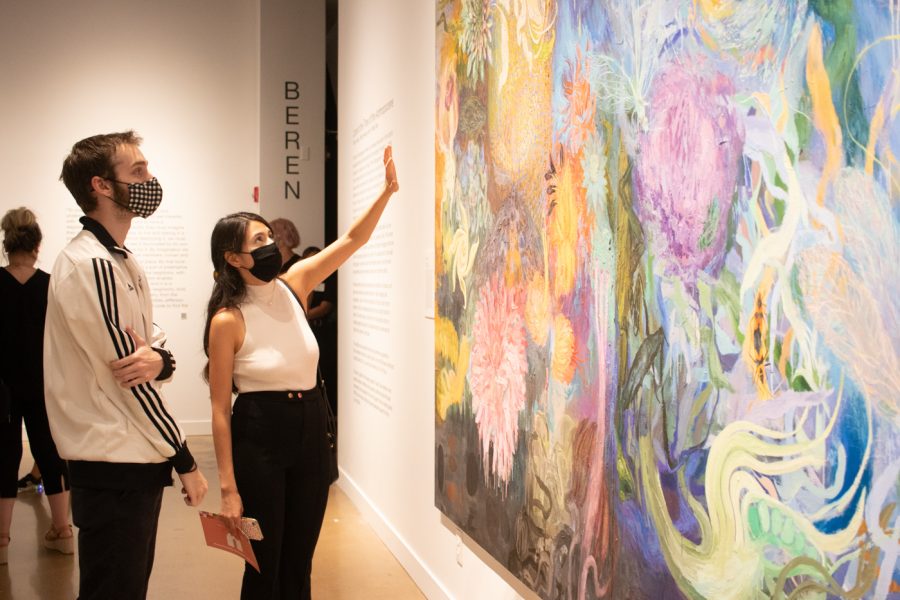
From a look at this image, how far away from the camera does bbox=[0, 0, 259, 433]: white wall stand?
28.1 ft

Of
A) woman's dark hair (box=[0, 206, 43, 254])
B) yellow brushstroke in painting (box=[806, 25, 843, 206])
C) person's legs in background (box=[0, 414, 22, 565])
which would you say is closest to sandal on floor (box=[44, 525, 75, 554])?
person's legs in background (box=[0, 414, 22, 565])

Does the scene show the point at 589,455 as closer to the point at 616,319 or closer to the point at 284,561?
the point at 616,319

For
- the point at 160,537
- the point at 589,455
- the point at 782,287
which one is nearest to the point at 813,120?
the point at 782,287

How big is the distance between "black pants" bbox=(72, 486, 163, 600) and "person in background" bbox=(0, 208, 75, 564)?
2717 mm

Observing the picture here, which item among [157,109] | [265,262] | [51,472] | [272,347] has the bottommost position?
[51,472]

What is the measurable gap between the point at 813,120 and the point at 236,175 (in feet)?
26.7

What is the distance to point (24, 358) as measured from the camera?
4871 millimetres

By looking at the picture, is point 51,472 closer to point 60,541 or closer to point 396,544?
point 60,541

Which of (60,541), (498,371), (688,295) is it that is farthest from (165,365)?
(60,541)

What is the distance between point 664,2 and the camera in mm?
2041

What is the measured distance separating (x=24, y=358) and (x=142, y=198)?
2787mm

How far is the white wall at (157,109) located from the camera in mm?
8578

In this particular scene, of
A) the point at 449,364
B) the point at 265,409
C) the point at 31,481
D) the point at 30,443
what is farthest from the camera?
the point at 31,481

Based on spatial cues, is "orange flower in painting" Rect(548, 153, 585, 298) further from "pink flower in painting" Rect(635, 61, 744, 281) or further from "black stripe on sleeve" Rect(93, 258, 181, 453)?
"black stripe on sleeve" Rect(93, 258, 181, 453)
